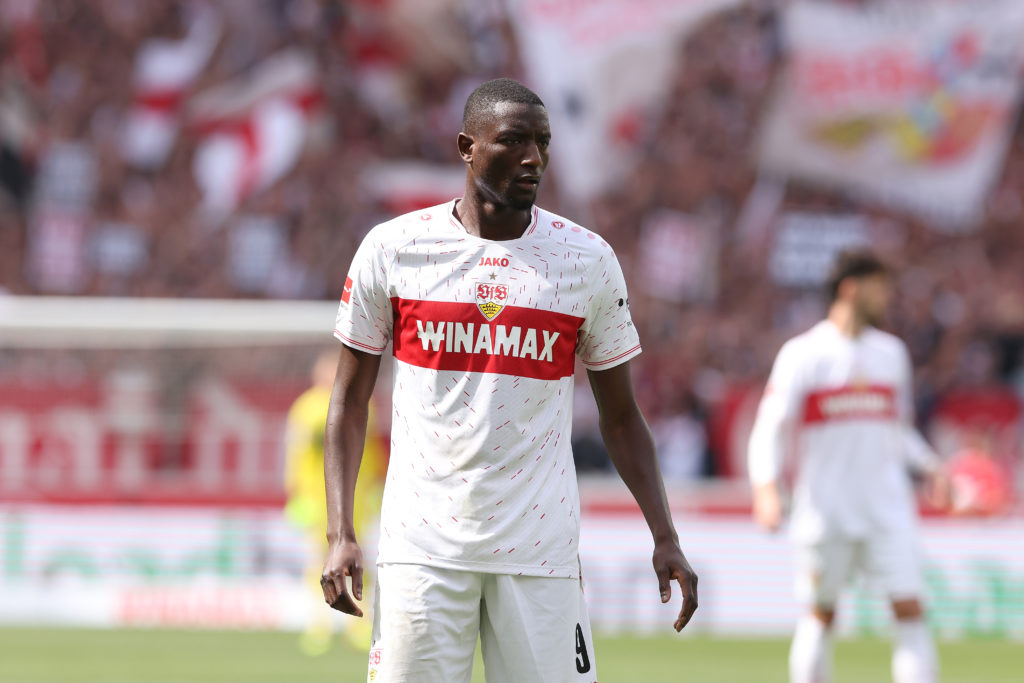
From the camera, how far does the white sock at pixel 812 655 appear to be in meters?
8.58

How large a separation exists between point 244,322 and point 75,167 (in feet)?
21.0

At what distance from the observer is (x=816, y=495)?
8.98 metres

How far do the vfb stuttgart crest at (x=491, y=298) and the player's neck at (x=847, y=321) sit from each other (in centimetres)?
473

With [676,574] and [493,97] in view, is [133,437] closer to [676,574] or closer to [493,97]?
[676,574]

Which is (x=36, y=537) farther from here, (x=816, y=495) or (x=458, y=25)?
(x=458, y=25)

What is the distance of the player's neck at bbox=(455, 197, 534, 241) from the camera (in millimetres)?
4621

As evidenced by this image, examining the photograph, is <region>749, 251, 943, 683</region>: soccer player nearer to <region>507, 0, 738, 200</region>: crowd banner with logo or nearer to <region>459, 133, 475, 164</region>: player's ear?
<region>459, 133, 475, 164</region>: player's ear

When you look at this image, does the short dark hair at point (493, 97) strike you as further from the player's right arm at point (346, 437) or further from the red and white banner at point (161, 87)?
the red and white banner at point (161, 87)

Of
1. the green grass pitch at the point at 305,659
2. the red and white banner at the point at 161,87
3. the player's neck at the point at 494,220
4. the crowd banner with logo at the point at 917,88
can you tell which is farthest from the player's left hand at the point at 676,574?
the red and white banner at the point at 161,87

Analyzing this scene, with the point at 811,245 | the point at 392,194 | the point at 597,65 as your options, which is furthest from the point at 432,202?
the point at 811,245

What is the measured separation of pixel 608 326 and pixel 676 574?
0.67m

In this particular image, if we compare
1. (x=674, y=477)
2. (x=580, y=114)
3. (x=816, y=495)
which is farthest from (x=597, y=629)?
(x=580, y=114)

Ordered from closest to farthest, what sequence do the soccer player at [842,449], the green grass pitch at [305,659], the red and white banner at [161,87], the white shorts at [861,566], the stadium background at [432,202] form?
the white shorts at [861,566], the soccer player at [842,449], the green grass pitch at [305,659], the stadium background at [432,202], the red and white banner at [161,87]

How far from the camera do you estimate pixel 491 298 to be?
15.0ft
